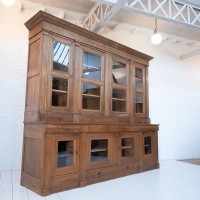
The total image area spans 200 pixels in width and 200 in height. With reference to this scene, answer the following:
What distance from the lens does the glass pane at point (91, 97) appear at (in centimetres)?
362

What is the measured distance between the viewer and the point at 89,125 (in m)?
3.41

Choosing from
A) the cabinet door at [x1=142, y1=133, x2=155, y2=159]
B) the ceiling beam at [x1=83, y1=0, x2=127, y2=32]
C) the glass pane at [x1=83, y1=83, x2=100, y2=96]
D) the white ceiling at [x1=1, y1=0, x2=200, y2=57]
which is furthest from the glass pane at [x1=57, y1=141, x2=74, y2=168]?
the white ceiling at [x1=1, y1=0, x2=200, y2=57]

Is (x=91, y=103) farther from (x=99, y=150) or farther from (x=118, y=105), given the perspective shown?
(x=99, y=150)

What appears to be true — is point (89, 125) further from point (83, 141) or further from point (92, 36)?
point (92, 36)

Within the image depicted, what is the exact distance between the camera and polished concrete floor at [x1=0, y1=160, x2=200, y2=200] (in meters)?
2.80

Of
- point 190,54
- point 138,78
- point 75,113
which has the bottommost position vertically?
point 75,113

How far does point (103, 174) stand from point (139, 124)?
133cm

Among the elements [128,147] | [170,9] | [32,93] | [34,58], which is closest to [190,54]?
[170,9]

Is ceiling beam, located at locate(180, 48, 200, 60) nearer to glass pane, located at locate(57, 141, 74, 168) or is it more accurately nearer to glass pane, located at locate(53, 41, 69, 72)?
glass pane, located at locate(53, 41, 69, 72)

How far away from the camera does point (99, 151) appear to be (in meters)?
3.57

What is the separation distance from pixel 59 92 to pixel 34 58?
69cm

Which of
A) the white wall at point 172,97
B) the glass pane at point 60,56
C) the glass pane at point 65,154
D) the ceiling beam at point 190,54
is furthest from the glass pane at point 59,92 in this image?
the ceiling beam at point 190,54

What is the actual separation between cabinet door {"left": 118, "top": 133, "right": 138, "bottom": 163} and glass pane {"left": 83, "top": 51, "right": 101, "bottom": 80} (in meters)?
1.27

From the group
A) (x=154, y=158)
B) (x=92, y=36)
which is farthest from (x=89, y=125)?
(x=154, y=158)
